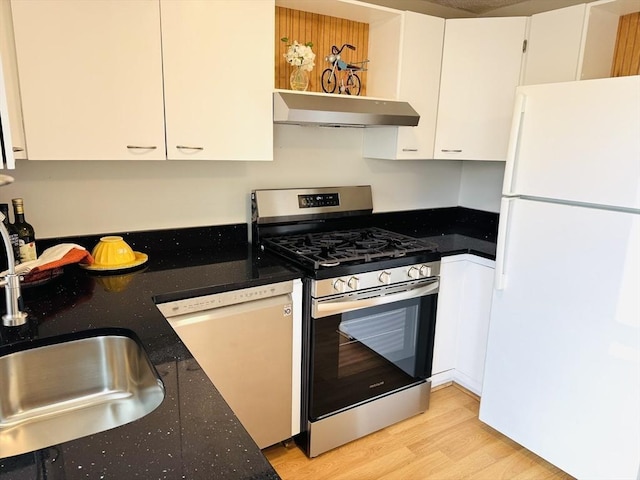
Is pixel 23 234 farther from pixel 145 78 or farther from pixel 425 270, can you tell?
pixel 425 270

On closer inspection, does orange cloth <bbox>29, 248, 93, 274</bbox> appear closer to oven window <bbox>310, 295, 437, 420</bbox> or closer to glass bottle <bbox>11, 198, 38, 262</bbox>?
glass bottle <bbox>11, 198, 38, 262</bbox>

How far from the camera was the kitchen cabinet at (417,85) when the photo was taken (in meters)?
2.35

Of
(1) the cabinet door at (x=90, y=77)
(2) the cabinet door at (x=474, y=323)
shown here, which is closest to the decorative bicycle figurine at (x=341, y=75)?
(1) the cabinet door at (x=90, y=77)

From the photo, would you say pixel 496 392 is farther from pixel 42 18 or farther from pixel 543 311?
pixel 42 18

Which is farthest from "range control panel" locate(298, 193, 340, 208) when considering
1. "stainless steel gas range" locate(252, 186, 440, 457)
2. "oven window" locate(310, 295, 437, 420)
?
"oven window" locate(310, 295, 437, 420)

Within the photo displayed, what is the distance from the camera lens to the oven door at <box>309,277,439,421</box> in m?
2.01

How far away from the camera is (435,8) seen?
2738 mm

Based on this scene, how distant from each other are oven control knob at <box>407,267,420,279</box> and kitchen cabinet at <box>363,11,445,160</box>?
2.19 feet

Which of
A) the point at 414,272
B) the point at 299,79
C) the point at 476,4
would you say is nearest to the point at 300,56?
the point at 299,79

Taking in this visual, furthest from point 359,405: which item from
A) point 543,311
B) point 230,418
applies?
point 230,418

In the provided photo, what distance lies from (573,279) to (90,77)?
6.78 feet

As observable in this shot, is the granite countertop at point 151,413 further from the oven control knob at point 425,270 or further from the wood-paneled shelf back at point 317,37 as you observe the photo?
the wood-paneled shelf back at point 317,37

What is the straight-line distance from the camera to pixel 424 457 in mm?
2145

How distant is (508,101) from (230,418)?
228cm
